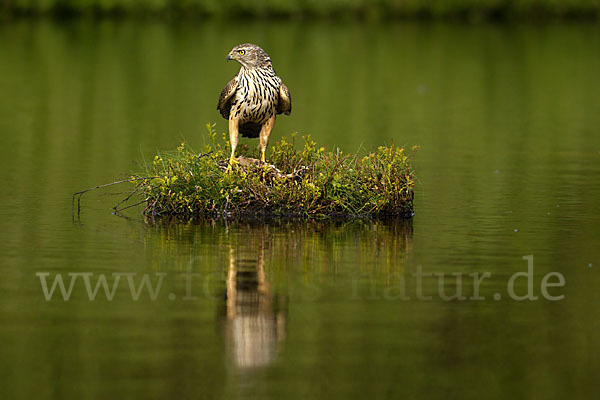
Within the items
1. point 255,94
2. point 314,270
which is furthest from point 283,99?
point 314,270

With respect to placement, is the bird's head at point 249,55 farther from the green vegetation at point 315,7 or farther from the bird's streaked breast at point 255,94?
the green vegetation at point 315,7

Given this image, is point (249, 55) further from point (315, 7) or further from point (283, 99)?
point (315, 7)

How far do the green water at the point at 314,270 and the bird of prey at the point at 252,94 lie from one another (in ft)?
4.12

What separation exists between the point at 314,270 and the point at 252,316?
2375mm

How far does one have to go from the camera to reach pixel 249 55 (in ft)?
58.5

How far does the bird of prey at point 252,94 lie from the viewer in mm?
17906

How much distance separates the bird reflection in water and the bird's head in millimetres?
3391

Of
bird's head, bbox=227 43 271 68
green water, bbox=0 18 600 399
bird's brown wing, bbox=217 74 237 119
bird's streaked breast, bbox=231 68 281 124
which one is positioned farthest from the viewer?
bird's brown wing, bbox=217 74 237 119

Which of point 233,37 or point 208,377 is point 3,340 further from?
point 233,37

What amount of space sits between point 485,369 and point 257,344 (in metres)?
1.70

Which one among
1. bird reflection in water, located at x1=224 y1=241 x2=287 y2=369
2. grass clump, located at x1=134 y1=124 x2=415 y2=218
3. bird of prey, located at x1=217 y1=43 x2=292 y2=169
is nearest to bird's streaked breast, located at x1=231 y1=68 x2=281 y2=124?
bird of prey, located at x1=217 y1=43 x2=292 y2=169

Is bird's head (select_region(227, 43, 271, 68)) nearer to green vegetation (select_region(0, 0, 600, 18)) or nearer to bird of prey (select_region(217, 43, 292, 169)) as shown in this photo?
bird of prey (select_region(217, 43, 292, 169))

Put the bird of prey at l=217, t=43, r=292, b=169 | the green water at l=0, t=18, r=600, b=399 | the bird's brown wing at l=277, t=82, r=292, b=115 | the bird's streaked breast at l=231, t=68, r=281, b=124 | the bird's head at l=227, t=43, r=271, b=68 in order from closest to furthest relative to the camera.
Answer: the green water at l=0, t=18, r=600, b=399, the bird's head at l=227, t=43, r=271, b=68, the bird of prey at l=217, t=43, r=292, b=169, the bird's streaked breast at l=231, t=68, r=281, b=124, the bird's brown wing at l=277, t=82, r=292, b=115

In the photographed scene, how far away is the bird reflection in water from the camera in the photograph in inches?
440
